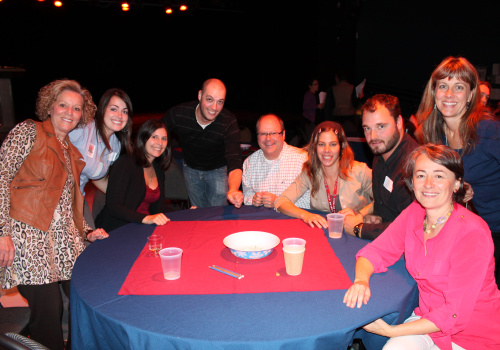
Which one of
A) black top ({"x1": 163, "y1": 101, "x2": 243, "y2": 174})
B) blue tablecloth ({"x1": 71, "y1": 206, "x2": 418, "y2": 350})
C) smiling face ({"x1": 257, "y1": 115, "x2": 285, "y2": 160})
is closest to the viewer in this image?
blue tablecloth ({"x1": 71, "y1": 206, "x2": 418, "y2": 350})

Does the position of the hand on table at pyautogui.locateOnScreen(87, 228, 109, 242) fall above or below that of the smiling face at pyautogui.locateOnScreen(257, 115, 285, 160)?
below

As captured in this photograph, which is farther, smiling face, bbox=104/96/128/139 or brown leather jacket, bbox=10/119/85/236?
smiling face, bbox=104/96/128/139

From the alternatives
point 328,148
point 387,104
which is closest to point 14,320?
point 328,148

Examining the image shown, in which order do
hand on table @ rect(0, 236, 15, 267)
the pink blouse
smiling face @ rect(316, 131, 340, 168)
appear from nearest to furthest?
the pink blouse
hand on table @ rect(0, 236, 15, 267)
smiling face @ rect(316, 131, 340, 168)

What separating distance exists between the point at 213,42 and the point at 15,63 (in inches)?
257

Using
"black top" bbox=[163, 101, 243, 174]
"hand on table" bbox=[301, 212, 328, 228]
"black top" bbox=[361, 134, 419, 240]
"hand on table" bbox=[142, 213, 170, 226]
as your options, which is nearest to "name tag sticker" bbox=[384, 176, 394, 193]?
"black top" bbox=[361, 134, 419, 240]

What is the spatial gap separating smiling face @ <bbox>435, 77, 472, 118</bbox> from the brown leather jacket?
7.24 feet

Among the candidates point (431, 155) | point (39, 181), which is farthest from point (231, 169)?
point (431, 155)

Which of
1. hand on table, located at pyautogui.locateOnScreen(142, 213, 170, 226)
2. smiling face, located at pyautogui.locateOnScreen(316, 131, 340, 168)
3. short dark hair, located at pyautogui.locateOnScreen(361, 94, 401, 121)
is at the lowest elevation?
hand on table, located at pyautogui.locateOnScreen(142, 213, 170, 226)

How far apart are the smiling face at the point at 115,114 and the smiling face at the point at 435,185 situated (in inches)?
80.3

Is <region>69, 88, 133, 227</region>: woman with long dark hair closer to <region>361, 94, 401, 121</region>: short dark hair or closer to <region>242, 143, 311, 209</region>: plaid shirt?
<region>242, 143, 311, 209</region>: plaid shirt

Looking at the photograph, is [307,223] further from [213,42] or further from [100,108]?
[213,42]

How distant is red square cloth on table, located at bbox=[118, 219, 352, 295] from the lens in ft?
4.74

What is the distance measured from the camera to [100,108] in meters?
2.67
